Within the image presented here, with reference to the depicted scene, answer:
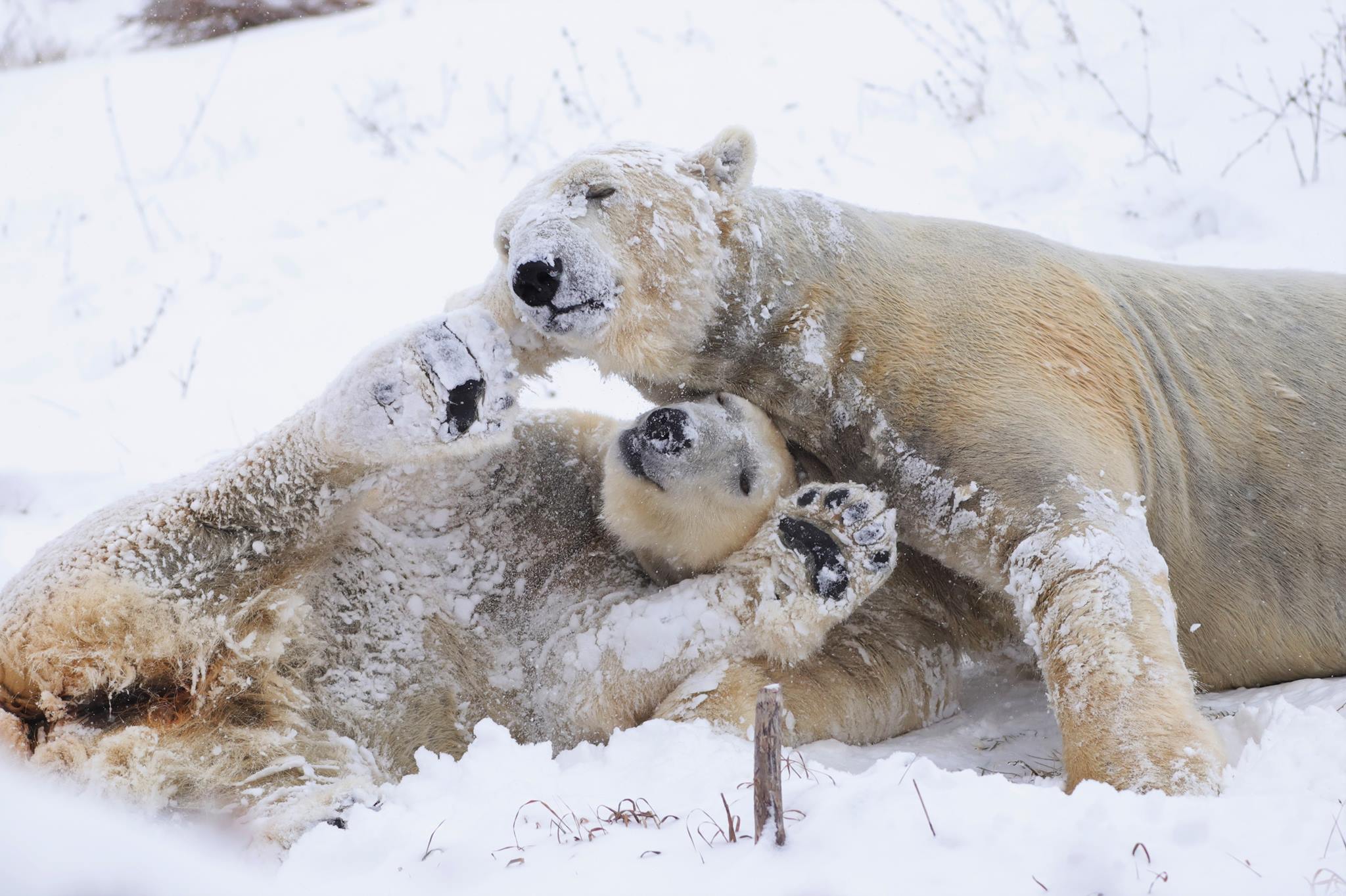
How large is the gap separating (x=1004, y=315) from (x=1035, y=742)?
4.06ft

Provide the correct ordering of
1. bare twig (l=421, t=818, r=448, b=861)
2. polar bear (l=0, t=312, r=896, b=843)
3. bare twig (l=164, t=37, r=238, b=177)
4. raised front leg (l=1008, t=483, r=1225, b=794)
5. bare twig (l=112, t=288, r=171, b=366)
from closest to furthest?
bare twig (l=421, t=818, r=448, b=861) < raised front leg (l=1008, t=483, r=1225, b=794) < polar bear (l=0, t=312, r=896, b=843) < bare twig (l=112, t=288, r=171, b=366) < bare twig (l=164, t=37, r=238, b=177)

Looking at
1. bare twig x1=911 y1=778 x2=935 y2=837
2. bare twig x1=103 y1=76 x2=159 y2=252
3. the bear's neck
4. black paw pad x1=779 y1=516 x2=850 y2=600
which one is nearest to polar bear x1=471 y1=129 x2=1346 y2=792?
the bear's neck

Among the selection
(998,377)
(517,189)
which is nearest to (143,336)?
(517,189)

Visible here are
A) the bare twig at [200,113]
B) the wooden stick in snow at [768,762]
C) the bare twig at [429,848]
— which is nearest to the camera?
the wooden stick in snow at [768,762]

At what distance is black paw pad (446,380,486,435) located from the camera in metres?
2.92

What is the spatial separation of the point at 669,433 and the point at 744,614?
Answer: 587mm

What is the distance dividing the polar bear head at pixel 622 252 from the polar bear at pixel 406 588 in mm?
196

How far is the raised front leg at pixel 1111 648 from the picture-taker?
2.51 meters

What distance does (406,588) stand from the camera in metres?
3.42

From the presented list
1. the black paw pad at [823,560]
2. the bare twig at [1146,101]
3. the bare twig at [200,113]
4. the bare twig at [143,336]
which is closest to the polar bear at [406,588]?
the black paw pad at [823,560]

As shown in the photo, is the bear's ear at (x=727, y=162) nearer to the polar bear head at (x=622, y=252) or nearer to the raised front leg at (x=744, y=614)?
the polar bear head at (x=622, y=252)

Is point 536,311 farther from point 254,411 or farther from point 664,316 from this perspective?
point 254,411

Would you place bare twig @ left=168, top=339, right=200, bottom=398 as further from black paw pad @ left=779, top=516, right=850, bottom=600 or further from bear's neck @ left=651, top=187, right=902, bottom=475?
black paw pad @ left=779, top=516, right=850, bottom=600

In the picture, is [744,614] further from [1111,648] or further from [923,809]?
[923,809]
